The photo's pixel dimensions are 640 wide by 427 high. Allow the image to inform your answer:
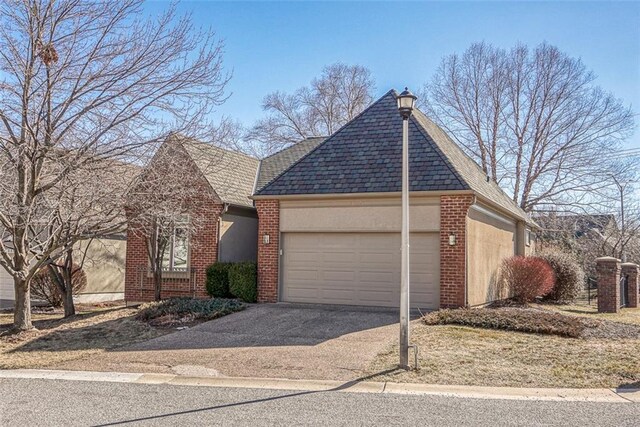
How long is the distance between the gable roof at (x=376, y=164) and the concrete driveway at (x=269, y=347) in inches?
125

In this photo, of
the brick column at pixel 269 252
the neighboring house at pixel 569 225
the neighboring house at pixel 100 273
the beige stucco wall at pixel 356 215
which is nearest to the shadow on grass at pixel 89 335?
the brick column at pixel 269 252

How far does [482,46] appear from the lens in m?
34.4

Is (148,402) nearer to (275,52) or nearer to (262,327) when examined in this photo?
(262,327)

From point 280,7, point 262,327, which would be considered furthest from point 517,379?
point 280,7

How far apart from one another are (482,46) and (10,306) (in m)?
29.0

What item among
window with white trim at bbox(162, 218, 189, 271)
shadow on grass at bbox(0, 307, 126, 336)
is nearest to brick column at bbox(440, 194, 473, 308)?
window with white trim at bbox(162, 218, 189, 271)

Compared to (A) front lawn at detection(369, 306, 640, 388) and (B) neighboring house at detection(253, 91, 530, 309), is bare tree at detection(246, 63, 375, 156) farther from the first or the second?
(A) front lawn at detection(369, 306, 640, 388)

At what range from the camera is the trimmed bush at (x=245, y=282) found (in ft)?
48.5

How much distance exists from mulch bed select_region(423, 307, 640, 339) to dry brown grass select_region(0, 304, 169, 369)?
602cm

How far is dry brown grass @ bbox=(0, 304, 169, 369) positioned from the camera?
378 inches

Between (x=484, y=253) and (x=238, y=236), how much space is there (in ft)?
23.7

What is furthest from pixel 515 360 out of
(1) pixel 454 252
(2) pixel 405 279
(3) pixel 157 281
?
(3) pixel 157 281

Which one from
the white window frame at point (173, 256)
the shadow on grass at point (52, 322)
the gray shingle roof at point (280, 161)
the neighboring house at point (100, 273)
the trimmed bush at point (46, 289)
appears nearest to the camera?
the shadow on grass at point (52, 322)

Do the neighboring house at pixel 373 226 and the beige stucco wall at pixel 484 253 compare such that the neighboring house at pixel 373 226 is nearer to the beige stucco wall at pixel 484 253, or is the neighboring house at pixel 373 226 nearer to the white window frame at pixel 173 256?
the beige stucco wall at pixel 484 253
